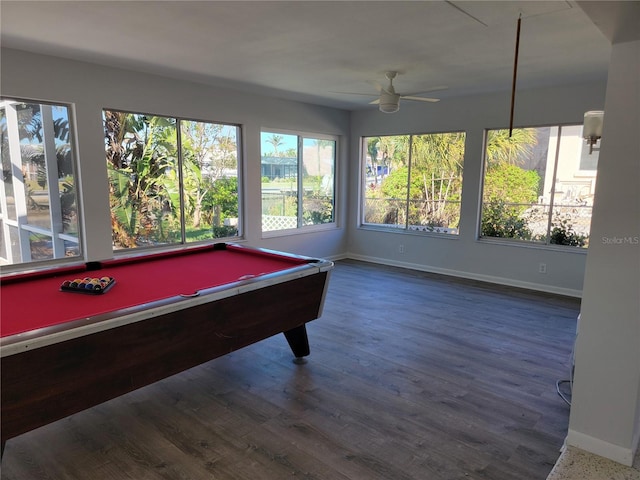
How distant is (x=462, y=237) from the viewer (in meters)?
6.01

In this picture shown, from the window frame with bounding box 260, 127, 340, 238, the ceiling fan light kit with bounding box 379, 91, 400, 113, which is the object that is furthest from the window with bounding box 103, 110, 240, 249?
the ceiling fan light kit with bounding box 379, 91, 400, 113

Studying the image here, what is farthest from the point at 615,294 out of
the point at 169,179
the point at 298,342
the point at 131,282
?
the point at 169,179

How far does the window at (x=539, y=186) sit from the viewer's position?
5117mm

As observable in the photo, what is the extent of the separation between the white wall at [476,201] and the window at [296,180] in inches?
22.0

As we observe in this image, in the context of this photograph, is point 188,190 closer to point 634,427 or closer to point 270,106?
point 270,106

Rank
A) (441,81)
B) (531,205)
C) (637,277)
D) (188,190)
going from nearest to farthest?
(637,277)
(441,81)
(188,190)
(531,205)

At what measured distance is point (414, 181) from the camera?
6.52 meters

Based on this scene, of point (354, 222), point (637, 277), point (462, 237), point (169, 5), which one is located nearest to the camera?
point (637, 277)

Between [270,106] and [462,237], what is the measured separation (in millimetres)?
3392

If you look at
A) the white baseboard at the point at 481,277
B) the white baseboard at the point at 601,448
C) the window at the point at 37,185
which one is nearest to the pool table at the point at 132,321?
the window at the point at 37,185

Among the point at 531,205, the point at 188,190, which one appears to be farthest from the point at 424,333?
the point at 188,190

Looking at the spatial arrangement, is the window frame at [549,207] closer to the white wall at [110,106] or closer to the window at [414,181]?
the window at [414,181]

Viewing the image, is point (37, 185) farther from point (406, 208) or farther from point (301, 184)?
point (406, 208)

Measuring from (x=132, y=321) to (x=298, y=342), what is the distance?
5.02 ft
